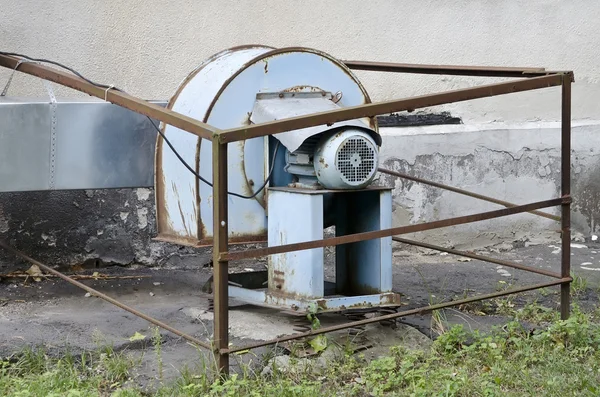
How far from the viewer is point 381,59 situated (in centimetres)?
695

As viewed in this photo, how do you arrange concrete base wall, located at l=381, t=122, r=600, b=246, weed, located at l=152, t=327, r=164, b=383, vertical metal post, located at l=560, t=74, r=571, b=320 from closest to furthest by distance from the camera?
weed, located at l=152, t=327, r=164, b=383, vertical metal post, located at l=560, t=74, r=571, b=320, concrete base wall, located at l=381, t=122, r=600, b=246

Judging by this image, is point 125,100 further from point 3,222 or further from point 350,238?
point 3,222

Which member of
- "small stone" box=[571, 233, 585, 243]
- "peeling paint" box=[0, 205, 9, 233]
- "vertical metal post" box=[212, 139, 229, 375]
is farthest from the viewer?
"small stone" box=[571, 233, 585, 243]

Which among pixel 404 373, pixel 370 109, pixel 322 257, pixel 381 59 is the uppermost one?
pixel 381 59

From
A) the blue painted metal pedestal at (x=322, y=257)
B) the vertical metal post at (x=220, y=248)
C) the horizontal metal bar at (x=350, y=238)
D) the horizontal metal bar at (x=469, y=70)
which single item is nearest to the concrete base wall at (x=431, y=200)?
the horizontal metal bar at (x=469, y=70)

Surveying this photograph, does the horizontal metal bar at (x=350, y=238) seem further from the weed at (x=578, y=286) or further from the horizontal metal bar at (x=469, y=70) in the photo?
the weed at (x=578, y=286)

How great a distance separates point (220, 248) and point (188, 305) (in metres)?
1.71

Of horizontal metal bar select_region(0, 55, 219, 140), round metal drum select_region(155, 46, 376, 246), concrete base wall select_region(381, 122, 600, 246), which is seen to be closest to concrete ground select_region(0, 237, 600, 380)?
concrete base wall select_region(381, 122, 600, 246)

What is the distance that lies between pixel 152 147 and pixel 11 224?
1250 mm

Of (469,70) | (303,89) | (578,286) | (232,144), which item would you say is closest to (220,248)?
(232,144)

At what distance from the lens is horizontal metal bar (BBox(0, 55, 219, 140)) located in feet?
12.6

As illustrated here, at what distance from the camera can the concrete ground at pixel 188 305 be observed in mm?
4617

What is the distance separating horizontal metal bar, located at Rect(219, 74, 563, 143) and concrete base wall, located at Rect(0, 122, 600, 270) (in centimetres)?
229

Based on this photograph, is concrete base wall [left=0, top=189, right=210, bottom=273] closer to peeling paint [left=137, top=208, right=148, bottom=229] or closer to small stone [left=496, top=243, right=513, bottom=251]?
peeling paint [left=137, top=208, right=148, bottom=229]
